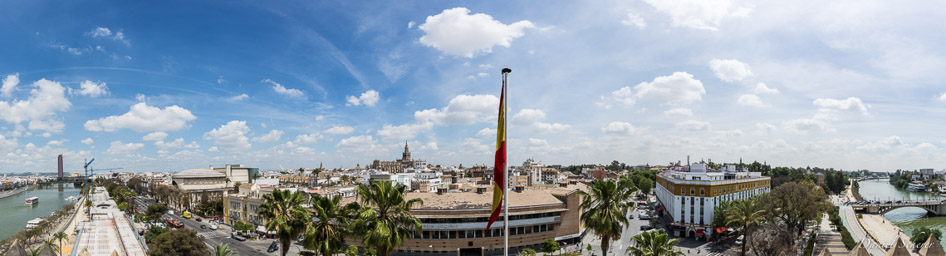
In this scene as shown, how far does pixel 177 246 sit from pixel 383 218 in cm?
3800

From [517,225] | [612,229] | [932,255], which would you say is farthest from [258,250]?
[932,255]

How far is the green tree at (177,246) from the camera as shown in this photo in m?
50.0

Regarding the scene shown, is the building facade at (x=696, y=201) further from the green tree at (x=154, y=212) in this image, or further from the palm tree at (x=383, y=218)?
the green tree at (x=154, y=212)

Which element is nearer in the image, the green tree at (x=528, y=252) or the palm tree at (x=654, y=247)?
the palm tree at (x=654, y=247)

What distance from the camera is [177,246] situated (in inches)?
2009

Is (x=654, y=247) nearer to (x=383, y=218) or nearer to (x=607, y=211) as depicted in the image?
(x=607, y=211)

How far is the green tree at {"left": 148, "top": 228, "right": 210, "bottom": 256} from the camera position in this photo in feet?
164

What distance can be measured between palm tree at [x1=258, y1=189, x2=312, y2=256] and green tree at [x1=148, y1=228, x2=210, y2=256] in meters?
27.7

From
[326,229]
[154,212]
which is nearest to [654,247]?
[326,229]

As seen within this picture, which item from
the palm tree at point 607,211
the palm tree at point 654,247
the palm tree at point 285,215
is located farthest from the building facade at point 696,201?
the palm tree at point 285,215

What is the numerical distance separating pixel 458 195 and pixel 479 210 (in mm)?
7630

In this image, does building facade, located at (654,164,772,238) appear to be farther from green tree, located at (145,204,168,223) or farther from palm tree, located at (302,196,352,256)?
green tree, located at (145,204,168,223)

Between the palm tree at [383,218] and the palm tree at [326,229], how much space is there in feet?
7.89

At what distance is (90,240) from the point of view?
7719 cm
